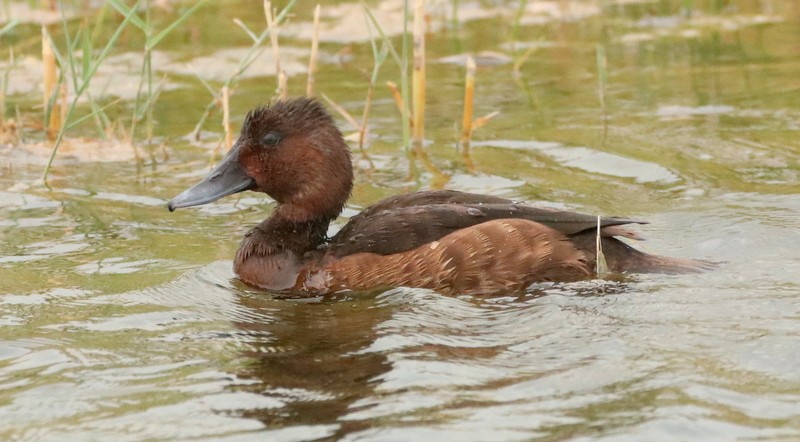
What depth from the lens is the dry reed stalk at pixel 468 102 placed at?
8688 mm

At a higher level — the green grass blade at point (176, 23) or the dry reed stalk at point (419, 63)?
the green grass blade at point (176, 23)

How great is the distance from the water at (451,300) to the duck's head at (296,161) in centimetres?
53

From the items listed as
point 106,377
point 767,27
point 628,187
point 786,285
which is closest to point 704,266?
point 786,285

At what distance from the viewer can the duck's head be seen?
670 cm

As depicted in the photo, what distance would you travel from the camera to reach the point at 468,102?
877cm

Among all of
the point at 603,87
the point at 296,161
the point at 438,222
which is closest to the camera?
the point at 438,222

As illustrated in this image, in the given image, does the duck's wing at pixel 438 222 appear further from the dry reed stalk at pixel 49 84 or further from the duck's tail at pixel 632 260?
the dry reed stalk at pixel 49 84

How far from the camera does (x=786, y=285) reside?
5.76 metres

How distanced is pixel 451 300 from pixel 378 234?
1.74 ft

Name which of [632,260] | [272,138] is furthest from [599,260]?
[272,138]

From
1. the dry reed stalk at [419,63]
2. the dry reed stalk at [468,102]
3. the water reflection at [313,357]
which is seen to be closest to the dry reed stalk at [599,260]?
the water reflection at [313,357]

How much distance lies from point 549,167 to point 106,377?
4.36 meters

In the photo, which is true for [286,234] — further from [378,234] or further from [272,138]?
[378,234]

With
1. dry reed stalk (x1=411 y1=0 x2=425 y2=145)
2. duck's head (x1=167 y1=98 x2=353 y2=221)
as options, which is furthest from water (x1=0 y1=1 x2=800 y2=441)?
duck's head (x1=167 y1=98 x2=353 y2=221)
